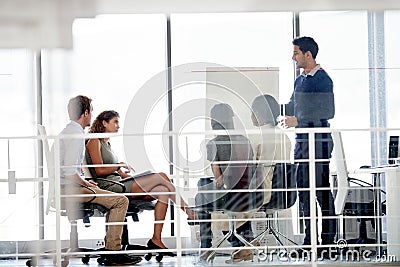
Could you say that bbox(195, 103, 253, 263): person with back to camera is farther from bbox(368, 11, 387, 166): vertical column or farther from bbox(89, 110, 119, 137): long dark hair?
bbox(368, 11, 387, 166): vertical column

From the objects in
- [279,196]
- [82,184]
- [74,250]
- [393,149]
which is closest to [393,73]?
[393,149]

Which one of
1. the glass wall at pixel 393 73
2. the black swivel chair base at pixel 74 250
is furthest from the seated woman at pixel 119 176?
the glass wall at pixel 393 73

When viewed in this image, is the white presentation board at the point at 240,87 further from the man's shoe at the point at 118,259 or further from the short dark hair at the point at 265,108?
the man's shoe at the point at 118,259

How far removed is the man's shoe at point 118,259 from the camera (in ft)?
13.8

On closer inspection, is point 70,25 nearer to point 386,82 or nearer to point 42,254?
point 42,254

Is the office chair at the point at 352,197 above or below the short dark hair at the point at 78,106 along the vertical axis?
below

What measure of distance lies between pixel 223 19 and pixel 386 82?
0.73m

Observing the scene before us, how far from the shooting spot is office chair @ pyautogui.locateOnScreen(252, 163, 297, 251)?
13.9 feet

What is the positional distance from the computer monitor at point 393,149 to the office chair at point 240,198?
545 mm

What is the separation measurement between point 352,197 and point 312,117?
1.25 ft

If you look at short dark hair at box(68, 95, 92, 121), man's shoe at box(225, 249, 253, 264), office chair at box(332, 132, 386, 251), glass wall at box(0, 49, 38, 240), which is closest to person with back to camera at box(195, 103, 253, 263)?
man's shoe at box(225, 249, 253, 264)

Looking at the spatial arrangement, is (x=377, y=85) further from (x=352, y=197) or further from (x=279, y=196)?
(x=279, y=196)

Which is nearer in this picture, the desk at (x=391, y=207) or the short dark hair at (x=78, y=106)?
the short dark hair at (x=78, y=106)

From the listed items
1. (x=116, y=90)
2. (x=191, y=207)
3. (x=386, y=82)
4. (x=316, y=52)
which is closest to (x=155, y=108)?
(x=116, y=90)
